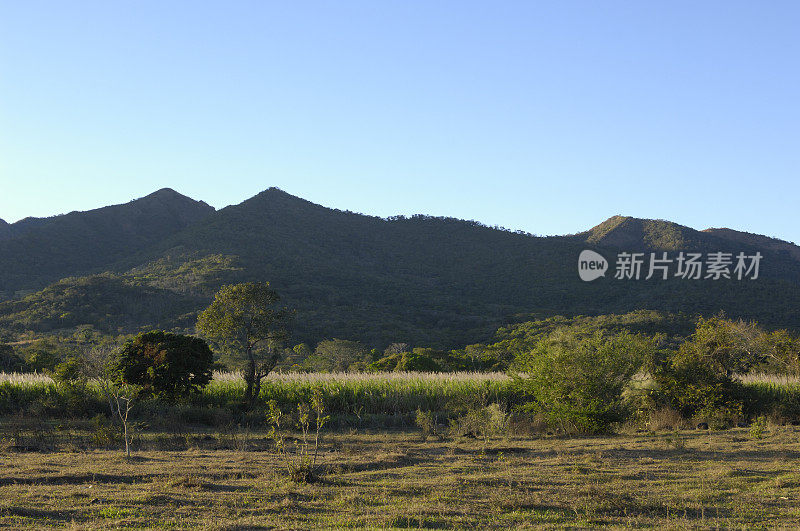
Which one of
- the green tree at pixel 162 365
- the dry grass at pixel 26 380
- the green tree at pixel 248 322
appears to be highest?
the green tree at pixel 248 322

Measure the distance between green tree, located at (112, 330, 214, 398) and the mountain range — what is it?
23.6 m

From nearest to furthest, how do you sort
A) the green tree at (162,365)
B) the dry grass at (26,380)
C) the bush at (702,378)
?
the green tree at (162,365)
the bush at (702,378)
the dry grass at (26,380)

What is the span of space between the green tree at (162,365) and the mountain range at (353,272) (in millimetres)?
23623

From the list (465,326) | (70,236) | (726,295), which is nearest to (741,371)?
(465,326)

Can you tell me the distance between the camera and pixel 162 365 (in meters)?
17.8

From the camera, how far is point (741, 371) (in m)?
20.7

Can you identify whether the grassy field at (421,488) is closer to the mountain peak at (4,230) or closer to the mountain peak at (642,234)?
the mountain peak at (642,234)

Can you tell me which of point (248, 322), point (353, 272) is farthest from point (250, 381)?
point (353, 272)

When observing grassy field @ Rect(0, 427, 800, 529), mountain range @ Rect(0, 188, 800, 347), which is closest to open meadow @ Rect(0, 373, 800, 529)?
grassy field @ Rect(0, 427, 800, 529)

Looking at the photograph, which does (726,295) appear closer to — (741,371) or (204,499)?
→ (741,371)

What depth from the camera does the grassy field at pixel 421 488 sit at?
7.50 meters

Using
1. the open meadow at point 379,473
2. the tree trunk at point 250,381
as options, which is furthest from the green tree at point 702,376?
the tree trunk at point 250,381

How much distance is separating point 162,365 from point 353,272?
181 ft

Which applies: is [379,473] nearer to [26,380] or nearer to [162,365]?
[162,365]
